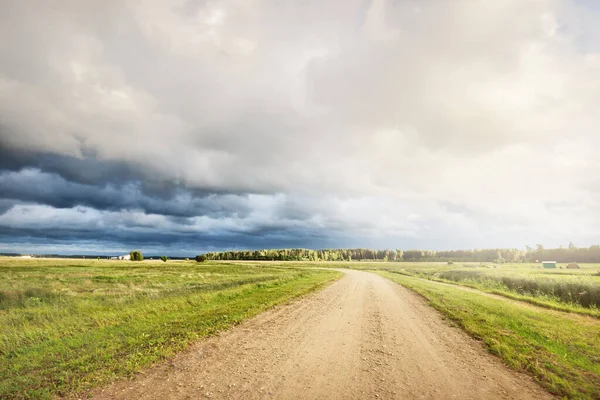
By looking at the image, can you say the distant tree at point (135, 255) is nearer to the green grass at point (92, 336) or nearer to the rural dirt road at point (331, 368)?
the green grass at point (92, 336)

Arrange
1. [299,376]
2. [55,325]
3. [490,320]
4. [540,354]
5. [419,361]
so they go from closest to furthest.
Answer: [299,376], [419,361], [540,354], [55,325], [490,320]

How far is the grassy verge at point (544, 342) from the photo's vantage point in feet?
26.2

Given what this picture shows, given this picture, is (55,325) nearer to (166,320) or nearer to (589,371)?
(166,320)

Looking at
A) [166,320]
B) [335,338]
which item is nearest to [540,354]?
[335,338]

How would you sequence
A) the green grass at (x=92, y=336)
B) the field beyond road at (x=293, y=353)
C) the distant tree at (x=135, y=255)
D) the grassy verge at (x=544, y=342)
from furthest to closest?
1. the distant tree at (x=135, y=255)
2. the grassy verge at (x=544, y=342)
3. the green grass at (x=92, y=336)
4. the field beyond road at (x=293, y=353)

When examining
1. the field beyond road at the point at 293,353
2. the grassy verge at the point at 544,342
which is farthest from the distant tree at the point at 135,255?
the grassy verge at the point at 544,342

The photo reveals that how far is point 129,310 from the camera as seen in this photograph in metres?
16.2

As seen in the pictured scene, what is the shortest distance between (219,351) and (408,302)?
1618cm

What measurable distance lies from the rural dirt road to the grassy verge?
71 centimetres

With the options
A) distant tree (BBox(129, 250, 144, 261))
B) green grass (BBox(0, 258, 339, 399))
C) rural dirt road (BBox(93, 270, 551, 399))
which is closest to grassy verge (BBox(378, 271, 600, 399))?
rural dirt road (BBox(93, 270, 551, 399))

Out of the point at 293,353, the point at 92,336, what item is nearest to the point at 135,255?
the point at 92,336

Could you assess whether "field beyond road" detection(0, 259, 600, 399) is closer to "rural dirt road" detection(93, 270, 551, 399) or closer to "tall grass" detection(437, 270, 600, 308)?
"rural dirt road" detection(93, 270, 551, 399)

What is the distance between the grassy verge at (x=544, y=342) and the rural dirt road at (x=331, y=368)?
71cm

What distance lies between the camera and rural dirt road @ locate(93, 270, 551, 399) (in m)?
6.77
